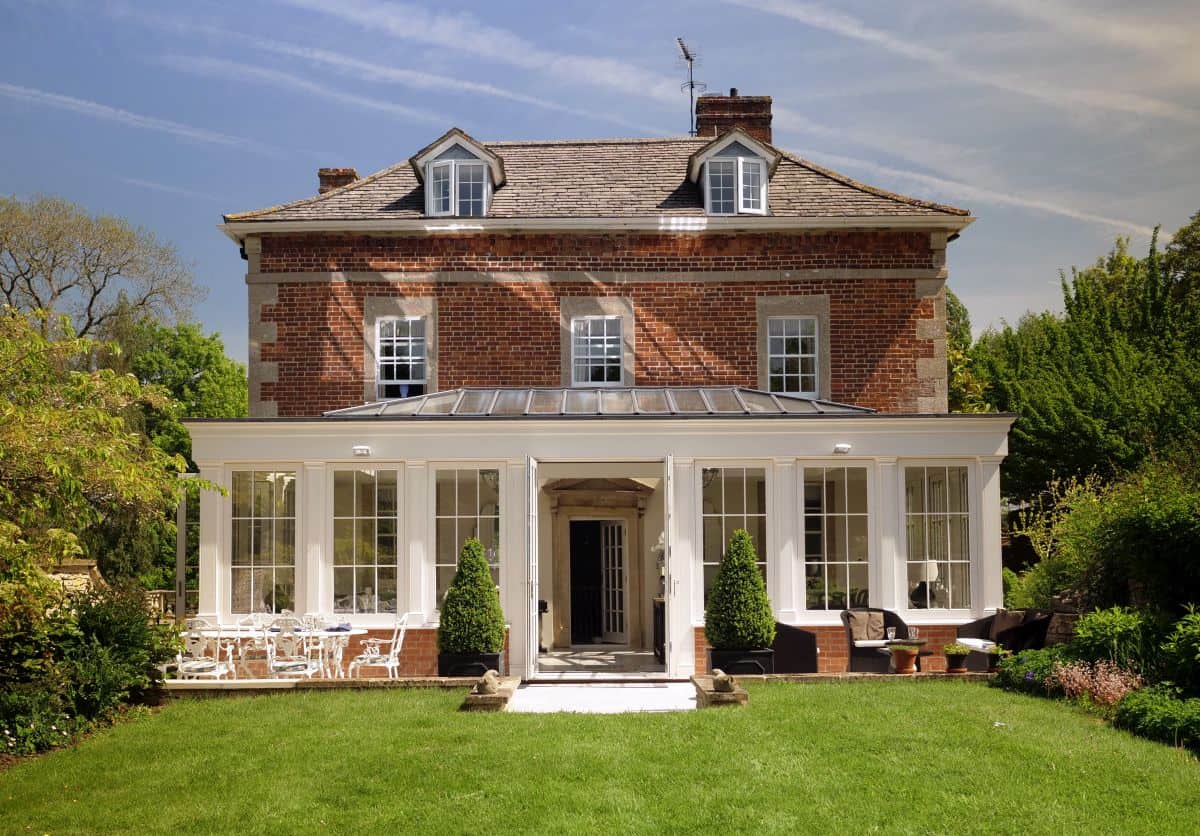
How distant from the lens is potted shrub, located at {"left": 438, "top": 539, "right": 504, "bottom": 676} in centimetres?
1365

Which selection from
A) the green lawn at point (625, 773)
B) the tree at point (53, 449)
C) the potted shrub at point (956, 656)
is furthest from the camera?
the potted shrub at point (956, 656)

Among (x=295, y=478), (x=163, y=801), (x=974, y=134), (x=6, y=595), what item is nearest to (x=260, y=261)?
(x=295, y=478)

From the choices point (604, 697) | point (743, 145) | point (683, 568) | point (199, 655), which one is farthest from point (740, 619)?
point (743, 145)

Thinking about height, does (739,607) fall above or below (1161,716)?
above

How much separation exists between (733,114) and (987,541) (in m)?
10.4

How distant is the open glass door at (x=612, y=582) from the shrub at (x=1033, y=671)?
832 cm

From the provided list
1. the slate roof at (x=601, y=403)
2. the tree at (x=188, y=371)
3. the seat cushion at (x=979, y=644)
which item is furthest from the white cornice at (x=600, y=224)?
the tree at (x=188, y=371)

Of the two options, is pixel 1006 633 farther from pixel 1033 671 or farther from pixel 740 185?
pixel 740 185

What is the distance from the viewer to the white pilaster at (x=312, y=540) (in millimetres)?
15211

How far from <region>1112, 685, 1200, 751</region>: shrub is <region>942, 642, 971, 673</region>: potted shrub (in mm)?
2566

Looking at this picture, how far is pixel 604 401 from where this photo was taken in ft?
56.9

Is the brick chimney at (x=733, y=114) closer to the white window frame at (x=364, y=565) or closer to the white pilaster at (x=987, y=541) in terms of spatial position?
the white pilaster at (x=987, y=541)

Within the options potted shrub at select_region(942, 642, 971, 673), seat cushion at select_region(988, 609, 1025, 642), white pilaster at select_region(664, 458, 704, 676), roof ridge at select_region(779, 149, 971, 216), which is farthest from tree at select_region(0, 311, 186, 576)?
roof ridge at select_region(779, 149, 971, 216)

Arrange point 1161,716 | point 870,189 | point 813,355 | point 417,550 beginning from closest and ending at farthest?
1. point 1161,716
2. point 417,550
3. point 813,355
4. point 870,189
